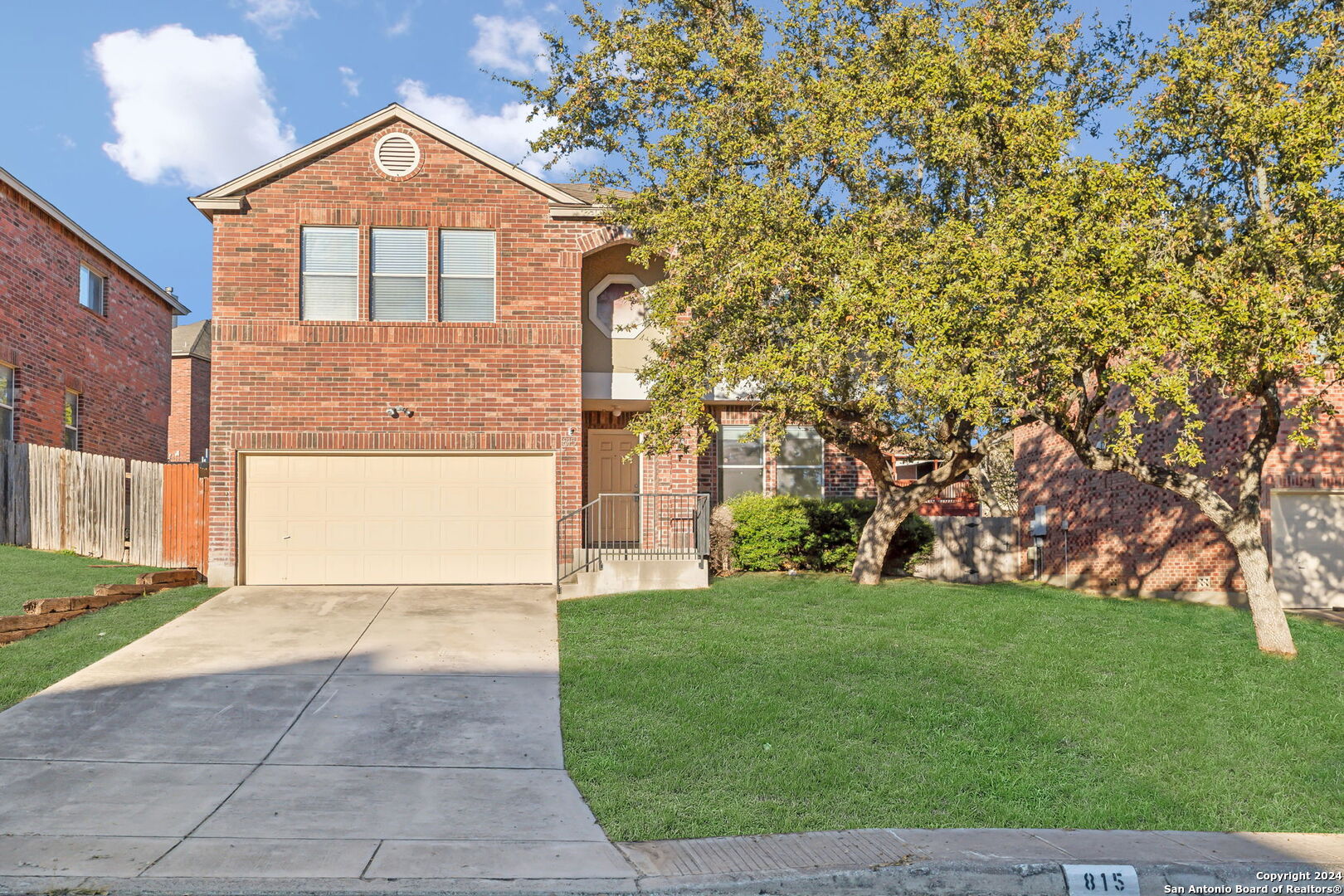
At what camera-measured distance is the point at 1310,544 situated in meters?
15.2

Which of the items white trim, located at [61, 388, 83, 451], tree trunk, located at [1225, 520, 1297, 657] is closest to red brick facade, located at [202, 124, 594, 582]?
white trim, located at [61, 388, 83, 451]

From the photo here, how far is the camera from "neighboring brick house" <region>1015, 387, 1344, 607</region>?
1496 centimetres

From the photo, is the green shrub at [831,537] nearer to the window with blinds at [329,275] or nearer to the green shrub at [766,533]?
the green shrub at [766,533]

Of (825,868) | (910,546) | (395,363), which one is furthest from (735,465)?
(825,868)

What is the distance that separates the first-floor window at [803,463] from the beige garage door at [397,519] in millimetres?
5056

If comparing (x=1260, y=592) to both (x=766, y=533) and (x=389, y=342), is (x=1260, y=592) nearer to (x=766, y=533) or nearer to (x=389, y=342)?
(x=766, y=533)

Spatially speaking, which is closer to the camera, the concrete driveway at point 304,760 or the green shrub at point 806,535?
the concrete driveway at point 304,760

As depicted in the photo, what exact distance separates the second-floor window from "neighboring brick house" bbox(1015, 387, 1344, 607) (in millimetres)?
19539

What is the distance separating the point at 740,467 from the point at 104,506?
10563mm

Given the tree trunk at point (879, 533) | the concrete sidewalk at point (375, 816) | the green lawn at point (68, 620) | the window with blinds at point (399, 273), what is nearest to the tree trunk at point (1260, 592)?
the tree trunk at point (879, 533)

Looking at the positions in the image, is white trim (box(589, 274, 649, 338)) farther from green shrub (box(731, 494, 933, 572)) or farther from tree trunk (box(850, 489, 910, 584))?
tree trunk (box(850, 489, 910, 584))

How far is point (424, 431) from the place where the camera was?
45.9ft

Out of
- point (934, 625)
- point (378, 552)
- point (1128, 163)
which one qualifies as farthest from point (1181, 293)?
point (378, 552)

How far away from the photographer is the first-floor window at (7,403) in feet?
57.0
